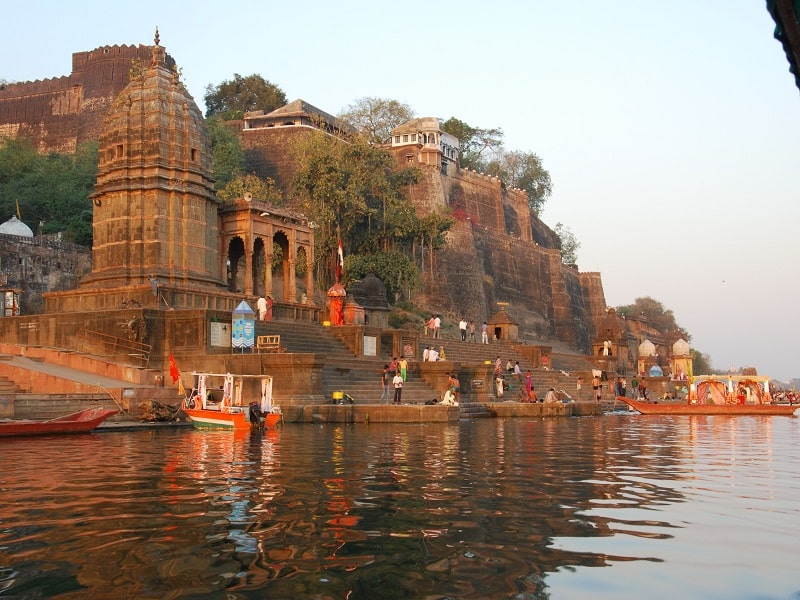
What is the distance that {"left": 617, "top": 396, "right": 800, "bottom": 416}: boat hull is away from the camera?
3152 centimetres

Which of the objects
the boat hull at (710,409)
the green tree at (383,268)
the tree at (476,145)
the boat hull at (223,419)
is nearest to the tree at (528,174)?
the tree at (476,145)

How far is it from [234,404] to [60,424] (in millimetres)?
4199

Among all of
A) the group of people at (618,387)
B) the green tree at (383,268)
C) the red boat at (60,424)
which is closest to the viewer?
the red boat at (60,424)

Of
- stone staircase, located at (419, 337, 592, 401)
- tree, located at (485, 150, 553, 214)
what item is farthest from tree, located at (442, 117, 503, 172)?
stone staircase, located at (419, 337, 592, 401)

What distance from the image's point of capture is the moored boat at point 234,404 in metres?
19.2

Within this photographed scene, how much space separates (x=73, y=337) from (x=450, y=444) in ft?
49.5

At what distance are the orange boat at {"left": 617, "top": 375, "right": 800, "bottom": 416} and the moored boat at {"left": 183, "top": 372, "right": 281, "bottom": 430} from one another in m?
15.8

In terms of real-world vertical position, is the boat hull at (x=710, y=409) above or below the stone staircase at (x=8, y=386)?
below

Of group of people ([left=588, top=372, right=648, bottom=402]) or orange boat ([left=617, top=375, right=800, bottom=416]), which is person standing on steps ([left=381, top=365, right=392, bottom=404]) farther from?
group of people ([left=588, top=372, right=648, bottom=402])

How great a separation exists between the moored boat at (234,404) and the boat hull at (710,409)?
15701 millimetres

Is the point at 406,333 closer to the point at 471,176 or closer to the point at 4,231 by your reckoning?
the point at 4,231

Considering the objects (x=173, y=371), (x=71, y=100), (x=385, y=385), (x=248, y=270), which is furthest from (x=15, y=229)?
(x=71, y=100)

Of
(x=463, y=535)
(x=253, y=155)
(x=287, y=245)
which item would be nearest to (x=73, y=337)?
(x=287, y=245)

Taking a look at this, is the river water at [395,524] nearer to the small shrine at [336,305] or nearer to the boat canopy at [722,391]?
the small shrine at [336,305]
